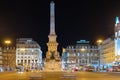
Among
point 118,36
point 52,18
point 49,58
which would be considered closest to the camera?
point 49,58

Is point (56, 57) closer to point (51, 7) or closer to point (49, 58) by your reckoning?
point (49, 58)

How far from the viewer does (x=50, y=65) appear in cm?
17188

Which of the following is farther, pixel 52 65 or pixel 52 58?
pixel 52 65

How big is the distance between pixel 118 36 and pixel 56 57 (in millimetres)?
40761

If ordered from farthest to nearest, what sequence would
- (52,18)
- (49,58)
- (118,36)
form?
(118,36), (52,18), (49,58)

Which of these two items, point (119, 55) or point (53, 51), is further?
point (119, 55)

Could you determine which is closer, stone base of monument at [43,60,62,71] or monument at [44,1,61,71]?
stone base of monument at [43,60,62,71]

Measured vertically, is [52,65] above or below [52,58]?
below

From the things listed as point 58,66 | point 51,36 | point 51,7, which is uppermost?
point 51,7

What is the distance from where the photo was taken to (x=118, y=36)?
7766 inches

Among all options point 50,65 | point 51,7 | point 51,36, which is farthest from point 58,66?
point 51,7

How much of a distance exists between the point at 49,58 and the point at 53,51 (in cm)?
451

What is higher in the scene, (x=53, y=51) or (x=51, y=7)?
(x=51, y=7)

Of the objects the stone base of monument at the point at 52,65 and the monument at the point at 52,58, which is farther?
the monument at the point at 52,58
